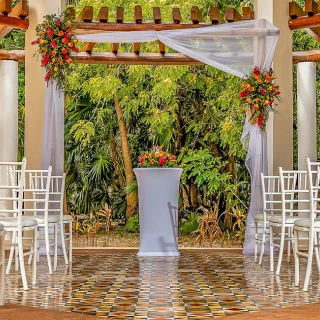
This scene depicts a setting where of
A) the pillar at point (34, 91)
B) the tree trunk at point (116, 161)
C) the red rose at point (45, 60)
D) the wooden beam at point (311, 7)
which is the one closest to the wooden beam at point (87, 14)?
the pillar at point (34, 91)

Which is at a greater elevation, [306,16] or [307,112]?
[306,16]

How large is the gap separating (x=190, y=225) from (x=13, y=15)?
16.0ft

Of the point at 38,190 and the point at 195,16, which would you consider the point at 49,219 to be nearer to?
the point at 38,190

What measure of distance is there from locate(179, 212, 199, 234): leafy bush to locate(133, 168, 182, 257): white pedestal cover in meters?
3.22

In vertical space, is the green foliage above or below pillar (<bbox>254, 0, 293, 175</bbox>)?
below

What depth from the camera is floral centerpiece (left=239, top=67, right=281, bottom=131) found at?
8141 mm

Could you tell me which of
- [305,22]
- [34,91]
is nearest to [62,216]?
[34,91]

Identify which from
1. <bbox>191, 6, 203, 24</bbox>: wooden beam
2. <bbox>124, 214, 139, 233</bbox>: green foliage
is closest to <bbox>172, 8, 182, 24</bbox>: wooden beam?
<bbox>191, 6, 203, 24</bbox>: wooden beam

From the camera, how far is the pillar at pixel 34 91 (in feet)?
29.0

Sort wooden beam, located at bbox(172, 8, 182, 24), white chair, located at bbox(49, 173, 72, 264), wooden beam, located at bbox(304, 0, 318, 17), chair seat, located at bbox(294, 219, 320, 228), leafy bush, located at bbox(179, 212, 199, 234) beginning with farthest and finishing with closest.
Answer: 1. leafy bush, located at bbox(179, 212, 199, 234)
2. wooden beam, located at bbox(172, 8, 182, 24)
3. wooden beam, located at bbox(304, 0, 318, 17)
4. white chair, located at bbox(49, 173, 72, 264)
5. chair seat, located at bbox(294, 219, 320, 228)

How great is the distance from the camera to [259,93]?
26.8ft

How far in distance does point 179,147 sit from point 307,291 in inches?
278

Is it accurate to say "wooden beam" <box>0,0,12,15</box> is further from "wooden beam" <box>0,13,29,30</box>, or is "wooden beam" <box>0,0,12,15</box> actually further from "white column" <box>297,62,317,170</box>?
"white column" <box>297,62,317,170</box>

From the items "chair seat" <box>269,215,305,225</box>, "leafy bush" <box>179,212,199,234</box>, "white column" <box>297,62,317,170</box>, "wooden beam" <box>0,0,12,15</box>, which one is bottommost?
"leafy bush" <box>179,212,199,234</box>
